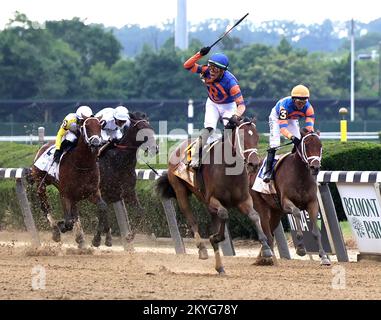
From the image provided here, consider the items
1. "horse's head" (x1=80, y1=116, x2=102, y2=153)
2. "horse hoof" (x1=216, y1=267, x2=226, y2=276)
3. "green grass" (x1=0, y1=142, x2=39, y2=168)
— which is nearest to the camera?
"horse hoof" (x1=216, y1=267, x2=226, y2=276)

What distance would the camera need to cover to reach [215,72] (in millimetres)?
10734

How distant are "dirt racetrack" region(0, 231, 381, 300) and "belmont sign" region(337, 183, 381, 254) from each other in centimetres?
23

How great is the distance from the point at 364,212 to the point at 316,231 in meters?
0.50

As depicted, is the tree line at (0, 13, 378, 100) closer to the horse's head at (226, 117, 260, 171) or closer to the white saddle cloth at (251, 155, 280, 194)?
the white saddle cloth at (251, 155, 280, 194)

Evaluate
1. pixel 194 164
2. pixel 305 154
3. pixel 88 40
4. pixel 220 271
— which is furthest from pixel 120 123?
pixel 88 40

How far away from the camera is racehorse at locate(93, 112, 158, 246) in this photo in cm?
1287

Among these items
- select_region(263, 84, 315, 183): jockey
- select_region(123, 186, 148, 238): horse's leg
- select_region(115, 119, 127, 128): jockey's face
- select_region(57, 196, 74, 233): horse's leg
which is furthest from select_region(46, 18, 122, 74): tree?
select_region(263, 84, 315, 183): jockey

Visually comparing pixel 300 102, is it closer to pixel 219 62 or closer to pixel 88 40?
pixel 219 62

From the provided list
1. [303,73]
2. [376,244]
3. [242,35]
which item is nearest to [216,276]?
[376,244]

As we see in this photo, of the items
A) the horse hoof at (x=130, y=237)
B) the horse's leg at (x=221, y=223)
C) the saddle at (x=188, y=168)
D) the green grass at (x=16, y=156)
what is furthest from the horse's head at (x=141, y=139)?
the green grass at (x=16, y=156)

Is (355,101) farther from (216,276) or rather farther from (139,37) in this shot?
(139,37)

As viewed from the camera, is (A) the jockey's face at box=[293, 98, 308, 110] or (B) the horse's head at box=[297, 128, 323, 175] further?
(A) the jockey's face at box=[293, 98, 308, 110]

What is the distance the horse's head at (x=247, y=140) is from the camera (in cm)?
973

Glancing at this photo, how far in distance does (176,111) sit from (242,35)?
313 feet
